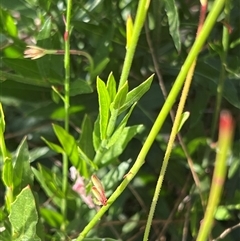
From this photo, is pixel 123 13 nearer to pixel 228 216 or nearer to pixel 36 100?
pixel 36 100

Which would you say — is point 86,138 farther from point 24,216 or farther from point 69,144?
point 24,216

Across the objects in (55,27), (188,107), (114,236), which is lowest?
(114,236)

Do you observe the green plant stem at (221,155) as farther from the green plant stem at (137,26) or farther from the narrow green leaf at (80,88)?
the narrow green leaf at (80,88)

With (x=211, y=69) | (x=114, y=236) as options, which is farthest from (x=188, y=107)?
(x=114, y=236)

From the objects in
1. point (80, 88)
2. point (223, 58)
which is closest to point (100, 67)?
point (80, 88)

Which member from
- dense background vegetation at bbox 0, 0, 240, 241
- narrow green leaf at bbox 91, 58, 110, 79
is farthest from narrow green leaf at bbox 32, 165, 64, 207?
narrow green leaf at bbox 91, 58, 110, 79

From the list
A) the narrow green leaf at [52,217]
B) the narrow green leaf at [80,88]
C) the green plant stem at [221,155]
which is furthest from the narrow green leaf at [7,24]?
the green plant stem at [221,155]
